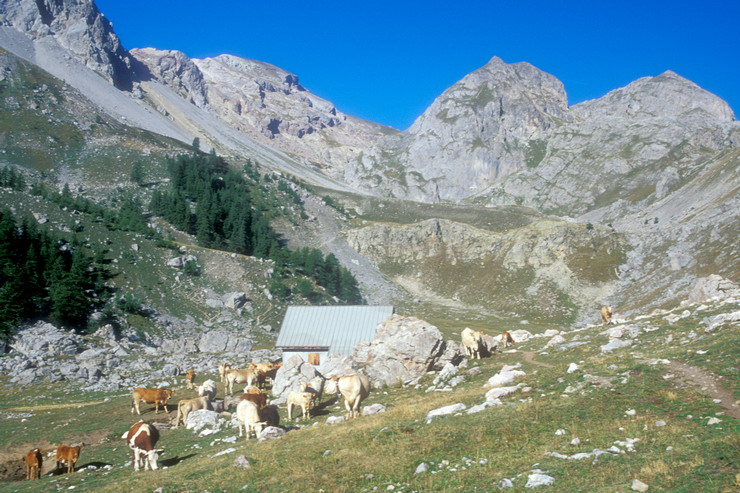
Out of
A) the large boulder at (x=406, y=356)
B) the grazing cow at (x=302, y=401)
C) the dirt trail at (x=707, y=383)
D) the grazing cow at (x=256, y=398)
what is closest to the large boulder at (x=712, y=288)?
the large boulder at (x=406, y=356)

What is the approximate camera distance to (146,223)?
103562 mm

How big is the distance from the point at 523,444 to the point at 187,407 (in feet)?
68.5

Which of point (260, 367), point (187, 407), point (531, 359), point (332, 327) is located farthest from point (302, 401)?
point (332, 327)

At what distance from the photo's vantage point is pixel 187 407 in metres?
28.3

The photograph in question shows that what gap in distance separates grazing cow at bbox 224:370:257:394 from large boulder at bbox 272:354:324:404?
4.42 meters

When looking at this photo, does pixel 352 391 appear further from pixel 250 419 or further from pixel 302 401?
pixel 250 419

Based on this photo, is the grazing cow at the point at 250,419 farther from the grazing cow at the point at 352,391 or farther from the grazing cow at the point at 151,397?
the grazing cow at the point at 151,397

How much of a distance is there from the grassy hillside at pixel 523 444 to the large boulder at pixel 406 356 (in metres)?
6.78

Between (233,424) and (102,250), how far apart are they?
6509 centimetres

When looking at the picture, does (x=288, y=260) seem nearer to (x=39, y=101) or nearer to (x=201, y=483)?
(x=201, y=483)

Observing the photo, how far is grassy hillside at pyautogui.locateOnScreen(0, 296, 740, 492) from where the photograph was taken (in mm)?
11875

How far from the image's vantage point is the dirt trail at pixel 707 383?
14427mm

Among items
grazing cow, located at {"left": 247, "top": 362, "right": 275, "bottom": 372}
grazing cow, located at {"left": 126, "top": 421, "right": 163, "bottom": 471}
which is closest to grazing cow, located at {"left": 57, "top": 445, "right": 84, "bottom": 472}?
grazing cow, located at {"left": 126, "top": 421, "right": 163, "bottom": 471}

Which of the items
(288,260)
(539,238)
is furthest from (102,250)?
(539,238)
